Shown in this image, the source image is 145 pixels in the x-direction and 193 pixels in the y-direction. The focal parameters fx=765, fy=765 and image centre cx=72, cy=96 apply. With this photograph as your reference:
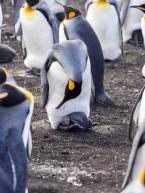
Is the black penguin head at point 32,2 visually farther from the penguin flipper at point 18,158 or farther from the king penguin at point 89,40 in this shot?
the penguin flipper at point 18,158

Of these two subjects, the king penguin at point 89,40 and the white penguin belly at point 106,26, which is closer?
the king penguin at point 89,40

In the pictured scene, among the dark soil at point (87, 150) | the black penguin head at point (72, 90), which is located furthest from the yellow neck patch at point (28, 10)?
the black penguin head at point (72, 90)

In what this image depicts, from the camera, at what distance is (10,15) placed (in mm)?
12984

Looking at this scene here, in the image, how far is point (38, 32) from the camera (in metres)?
9.21

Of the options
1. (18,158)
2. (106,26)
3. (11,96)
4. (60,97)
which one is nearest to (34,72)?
(106,26)

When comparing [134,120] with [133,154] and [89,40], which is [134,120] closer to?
[133,154]

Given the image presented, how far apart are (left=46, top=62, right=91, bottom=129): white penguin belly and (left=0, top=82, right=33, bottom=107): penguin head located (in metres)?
1.60

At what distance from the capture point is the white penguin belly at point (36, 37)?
9.20 metres

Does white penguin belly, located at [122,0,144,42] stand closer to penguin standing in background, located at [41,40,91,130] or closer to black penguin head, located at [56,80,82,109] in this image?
penguin standing in background, located at [41,40,91,130]

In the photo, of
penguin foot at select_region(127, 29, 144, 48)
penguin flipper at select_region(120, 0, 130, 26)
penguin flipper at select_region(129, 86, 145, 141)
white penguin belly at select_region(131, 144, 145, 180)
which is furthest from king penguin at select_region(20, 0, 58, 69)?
white penguin belly at select_region(131, 144, 145, 180)

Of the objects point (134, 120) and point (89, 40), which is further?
point (89, 40)

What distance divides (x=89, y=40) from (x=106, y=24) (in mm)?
1971

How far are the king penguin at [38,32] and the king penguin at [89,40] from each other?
95cm

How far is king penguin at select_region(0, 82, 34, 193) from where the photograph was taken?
479 cm
